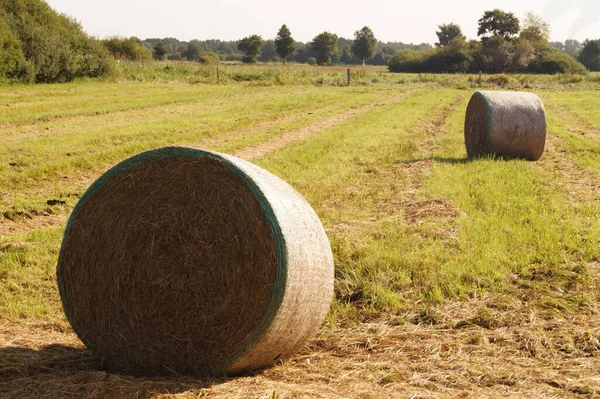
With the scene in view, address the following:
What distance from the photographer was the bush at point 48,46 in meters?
34.8

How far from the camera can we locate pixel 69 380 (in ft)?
14.7

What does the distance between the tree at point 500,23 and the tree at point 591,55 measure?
32.8 metres

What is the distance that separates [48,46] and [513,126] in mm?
28799

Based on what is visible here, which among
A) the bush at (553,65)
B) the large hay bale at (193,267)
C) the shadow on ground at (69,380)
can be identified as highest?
the bush at (553,65)

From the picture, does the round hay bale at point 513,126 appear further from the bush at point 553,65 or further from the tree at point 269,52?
the tree at point 269,52

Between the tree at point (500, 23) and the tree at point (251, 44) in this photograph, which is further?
the tree at point (251, 44)

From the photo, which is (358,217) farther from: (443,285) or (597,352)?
(597,352)

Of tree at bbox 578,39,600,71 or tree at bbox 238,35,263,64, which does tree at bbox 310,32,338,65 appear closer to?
tree at bbox 238,35,263,64

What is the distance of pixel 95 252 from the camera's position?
5191mm

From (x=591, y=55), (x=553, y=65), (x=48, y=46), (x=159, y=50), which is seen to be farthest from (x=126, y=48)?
(x=591, y=55)

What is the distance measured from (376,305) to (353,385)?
169cm

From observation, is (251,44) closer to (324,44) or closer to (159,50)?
(159,50)

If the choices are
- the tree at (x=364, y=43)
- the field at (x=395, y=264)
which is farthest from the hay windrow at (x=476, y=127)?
the tree at (x=364, y=43)

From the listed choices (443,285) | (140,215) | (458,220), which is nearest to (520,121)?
(458,220)
